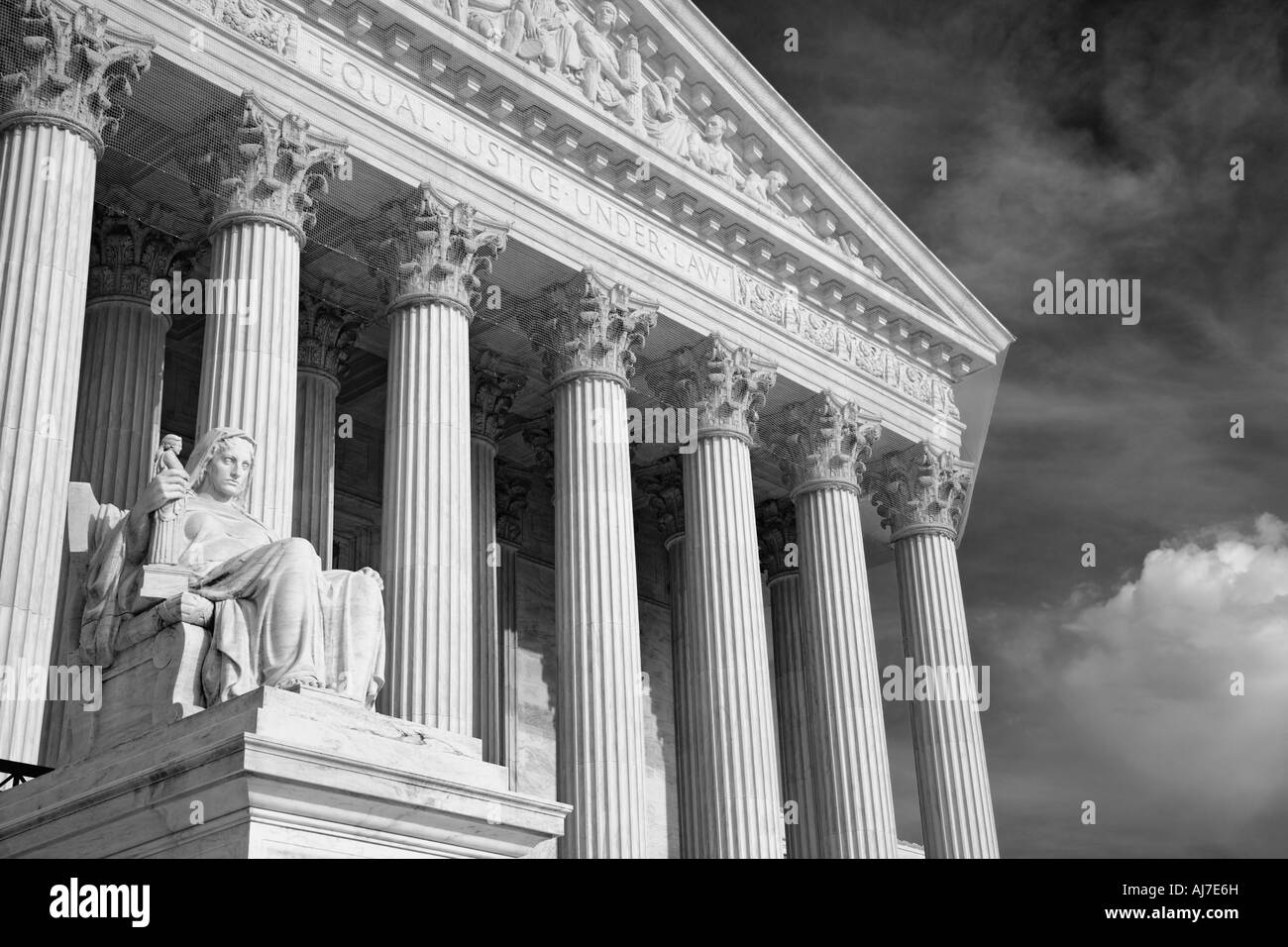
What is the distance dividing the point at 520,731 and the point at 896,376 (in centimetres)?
1153

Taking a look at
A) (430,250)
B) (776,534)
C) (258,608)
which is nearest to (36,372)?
(430,250)

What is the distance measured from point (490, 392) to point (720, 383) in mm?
4703

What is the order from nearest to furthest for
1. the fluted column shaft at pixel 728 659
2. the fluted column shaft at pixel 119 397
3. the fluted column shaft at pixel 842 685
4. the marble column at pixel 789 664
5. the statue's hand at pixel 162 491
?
the statue's hand at pixel 162 491 → the fluted column shaft at pixel 119 397 → the fluted column shaft at pixel 728 659 → the fluted column shaft at pixel 842 685 → the marble column at pixel 789 664

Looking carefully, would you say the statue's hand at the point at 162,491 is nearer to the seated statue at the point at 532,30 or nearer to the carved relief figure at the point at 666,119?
the seated statue at the point at 532,30

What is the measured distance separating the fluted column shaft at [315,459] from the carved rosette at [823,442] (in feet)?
32.6

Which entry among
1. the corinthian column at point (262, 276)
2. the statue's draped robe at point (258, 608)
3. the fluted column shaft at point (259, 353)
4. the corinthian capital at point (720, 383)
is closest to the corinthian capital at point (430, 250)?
the corinthian column at point (262, 276)

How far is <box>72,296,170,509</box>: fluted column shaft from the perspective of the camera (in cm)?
2252

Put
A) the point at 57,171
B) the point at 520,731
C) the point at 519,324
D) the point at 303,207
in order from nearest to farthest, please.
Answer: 1. the point at 57,171
2. the point at 303,207
3. the point at 519,324
4. the point at 520,731

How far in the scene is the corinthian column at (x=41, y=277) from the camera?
56.6ft
